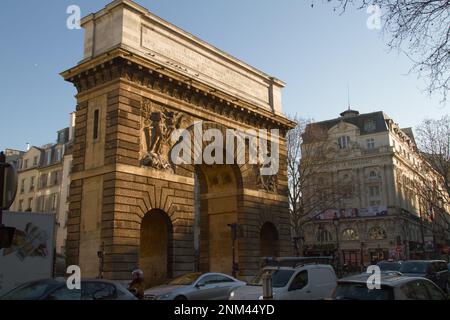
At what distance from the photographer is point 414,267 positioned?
21.3 m

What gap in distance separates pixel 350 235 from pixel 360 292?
197ft

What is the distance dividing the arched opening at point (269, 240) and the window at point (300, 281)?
17480 mm

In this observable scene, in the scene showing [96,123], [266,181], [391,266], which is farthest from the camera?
[266,181]

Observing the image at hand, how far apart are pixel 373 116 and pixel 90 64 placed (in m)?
55.2

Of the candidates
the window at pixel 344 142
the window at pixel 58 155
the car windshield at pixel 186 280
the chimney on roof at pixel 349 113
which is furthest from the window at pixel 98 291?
the chimney on roof at pixel 349 113

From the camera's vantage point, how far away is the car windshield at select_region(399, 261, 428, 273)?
21.0m

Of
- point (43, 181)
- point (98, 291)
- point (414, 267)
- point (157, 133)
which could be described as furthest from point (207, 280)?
point (43, 181)

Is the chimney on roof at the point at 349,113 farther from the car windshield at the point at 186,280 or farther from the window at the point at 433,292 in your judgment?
the window at the point at 433,292

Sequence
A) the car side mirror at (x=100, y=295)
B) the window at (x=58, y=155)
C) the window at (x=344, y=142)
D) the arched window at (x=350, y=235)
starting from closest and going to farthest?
1. the car side mirror at (x=100, y=295)
2. the window at (x=58, y=155)
3. the arched window at (x=350, y=235)
4. the window at (x=344, y=142)

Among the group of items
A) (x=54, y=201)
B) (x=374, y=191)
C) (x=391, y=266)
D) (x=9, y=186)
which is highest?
(x=374, y=191)

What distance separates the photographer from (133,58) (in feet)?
76.1

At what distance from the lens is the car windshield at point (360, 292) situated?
28.7 ft

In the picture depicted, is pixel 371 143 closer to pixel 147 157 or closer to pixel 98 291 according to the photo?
pixel 147 157

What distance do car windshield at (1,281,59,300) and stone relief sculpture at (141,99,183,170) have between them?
14.0 metres
